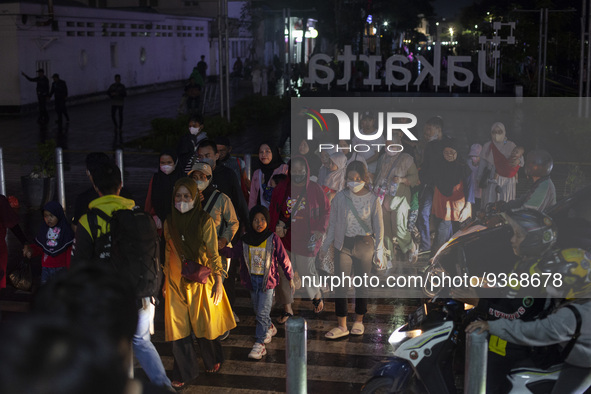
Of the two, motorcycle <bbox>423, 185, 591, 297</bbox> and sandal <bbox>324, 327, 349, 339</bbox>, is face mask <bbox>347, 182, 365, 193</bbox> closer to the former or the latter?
sandal <bbox>324, 327, 349, 339</bbox>

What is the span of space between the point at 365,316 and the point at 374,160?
2628 mm

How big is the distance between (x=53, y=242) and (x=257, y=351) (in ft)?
6.89

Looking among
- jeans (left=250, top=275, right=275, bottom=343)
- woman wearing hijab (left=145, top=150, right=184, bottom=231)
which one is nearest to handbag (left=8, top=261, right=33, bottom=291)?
woman wearing hijab (left=145, top=150, right=184, bottom=231)

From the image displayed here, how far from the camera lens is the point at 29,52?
30547 millimetres

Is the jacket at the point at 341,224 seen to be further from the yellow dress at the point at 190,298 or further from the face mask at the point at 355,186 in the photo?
the yellow dress at the point at 190,298

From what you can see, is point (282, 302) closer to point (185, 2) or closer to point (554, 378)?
point (554, 378)

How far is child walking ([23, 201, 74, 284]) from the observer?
7195mm

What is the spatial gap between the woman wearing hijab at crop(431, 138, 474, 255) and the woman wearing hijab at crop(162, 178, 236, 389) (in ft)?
12.1

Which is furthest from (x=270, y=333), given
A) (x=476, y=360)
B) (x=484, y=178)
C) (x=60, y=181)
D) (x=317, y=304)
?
(x=60, y=181)

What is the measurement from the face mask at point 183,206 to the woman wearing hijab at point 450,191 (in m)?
3.88

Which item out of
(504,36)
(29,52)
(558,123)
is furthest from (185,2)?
(558,123)

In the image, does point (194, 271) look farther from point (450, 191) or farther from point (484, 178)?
point (484, 178)

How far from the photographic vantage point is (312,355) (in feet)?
23.1

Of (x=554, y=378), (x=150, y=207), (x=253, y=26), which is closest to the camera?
(x=554, y=378)
